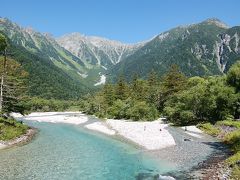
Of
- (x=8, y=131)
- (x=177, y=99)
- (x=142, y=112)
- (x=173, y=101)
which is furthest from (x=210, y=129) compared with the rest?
(x=8, y=131)

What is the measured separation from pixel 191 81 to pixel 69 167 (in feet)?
276

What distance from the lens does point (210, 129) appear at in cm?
7012

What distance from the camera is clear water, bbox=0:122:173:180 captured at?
33812 millimetres

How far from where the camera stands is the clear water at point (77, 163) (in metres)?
33.8

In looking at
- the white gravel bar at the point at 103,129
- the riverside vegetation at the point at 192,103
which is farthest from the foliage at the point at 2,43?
the riverside vegetation at the point at 192,103

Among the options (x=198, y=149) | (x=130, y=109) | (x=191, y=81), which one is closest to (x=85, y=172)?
(x=198, y=149)

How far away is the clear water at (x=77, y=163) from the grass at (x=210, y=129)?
2041cm

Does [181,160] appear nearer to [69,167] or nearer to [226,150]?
[226,150]

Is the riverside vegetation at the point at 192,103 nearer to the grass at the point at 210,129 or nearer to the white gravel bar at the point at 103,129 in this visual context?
the grass at the point at 210,129

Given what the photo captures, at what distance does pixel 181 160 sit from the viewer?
4119cm

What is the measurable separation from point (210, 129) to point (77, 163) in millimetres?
37966

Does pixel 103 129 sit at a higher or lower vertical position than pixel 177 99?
lower

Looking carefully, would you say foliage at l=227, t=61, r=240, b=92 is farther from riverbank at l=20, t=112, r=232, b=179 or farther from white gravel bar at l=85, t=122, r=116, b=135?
white gravel bar at l=85, t=122, r=116, b=135

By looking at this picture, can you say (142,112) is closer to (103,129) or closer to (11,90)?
(103,129)
